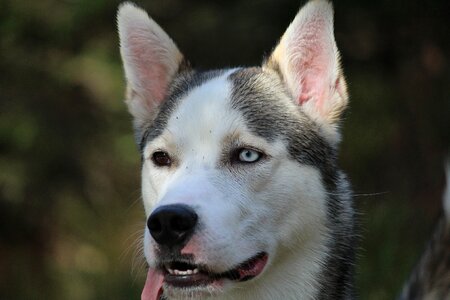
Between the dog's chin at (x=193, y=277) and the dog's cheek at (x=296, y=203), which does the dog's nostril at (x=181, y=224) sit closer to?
the dog's chin at (x=193, y=277)

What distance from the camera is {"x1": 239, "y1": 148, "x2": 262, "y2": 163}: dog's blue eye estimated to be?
4.43m

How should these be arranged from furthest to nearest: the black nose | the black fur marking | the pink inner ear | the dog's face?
the pink inner ear, the black fur marking, the dog's face, the black nose

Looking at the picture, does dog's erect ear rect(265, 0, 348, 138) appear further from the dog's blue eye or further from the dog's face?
the dog's blue eye

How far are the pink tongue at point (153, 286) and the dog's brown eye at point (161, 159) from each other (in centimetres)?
52

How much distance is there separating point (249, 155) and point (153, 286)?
2.42 feet

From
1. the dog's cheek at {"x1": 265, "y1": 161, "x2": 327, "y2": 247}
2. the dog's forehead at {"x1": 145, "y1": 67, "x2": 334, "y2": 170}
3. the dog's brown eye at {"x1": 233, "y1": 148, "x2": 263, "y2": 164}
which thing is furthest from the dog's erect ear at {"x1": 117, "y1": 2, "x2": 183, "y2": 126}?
the dog's cheek at {"x1": 265, "y1": 161, "x2": 327, "y2": 247}

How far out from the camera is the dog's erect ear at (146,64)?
506cm

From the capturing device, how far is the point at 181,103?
4734 millimetres

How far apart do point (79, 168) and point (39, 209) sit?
1.79 feet

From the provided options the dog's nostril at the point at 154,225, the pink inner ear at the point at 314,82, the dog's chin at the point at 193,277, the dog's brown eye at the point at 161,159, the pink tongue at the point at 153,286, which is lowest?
the pink tongue at the point at 153,286

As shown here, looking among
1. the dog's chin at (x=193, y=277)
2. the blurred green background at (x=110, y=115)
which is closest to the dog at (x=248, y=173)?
the dog's chin at (x=193, y=277)

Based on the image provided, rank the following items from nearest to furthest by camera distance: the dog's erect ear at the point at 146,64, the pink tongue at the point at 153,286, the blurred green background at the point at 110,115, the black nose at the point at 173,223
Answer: the black nose at the point at 173,223, the pink tongue at the point at 153,286, the dog's erect ear at the point at 146,64, the blurred green background at the point at 110,115

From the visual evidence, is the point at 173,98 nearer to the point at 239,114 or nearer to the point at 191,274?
the point at 239,114

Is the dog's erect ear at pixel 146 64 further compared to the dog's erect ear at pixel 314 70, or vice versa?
the dog's erect ear at pixel 146 64
